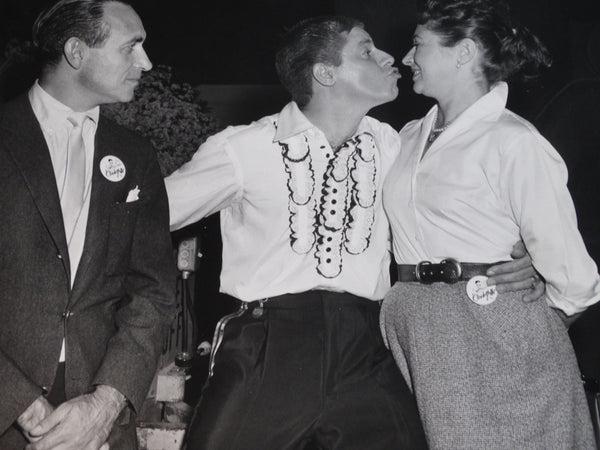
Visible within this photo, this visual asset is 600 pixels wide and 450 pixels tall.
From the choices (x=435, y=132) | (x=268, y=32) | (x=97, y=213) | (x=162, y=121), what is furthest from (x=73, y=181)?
(x=268, y=32)

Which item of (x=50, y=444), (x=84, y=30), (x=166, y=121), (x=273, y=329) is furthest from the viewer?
(x=166, y=121)

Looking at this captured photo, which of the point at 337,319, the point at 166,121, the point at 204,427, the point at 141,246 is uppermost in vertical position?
the point at 166,121

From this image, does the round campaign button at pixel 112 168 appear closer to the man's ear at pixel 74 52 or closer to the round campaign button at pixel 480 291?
the man's ear at pixel 74 52

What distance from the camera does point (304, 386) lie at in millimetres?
2004

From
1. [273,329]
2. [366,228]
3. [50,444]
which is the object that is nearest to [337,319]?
[273,329]

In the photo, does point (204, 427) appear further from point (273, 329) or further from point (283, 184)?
point (283, 184)

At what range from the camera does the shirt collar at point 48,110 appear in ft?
5.98

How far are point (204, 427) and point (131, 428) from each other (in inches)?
8.9

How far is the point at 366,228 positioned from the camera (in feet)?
7.43

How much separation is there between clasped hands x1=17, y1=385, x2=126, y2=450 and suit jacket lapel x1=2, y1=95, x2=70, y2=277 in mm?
357

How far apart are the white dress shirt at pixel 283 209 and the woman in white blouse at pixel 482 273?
14 cm

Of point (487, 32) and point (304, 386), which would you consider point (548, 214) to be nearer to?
point (487, 32)

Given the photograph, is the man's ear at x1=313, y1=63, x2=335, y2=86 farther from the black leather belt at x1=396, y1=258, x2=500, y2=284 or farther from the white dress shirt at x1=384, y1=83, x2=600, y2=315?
the black leather belt at x1=396, y1=258, x2=500, y2=284

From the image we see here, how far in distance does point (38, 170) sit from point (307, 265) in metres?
0.92
